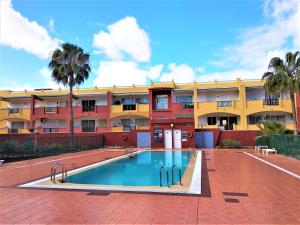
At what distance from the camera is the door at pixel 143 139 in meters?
32.0

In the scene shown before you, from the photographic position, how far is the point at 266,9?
518 inches

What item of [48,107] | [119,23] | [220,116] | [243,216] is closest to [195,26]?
[119,23]

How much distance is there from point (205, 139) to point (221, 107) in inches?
201

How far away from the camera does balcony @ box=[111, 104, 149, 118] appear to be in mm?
36219

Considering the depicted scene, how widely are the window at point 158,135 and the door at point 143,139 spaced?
1383mm

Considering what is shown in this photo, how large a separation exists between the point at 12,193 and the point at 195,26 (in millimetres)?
10754

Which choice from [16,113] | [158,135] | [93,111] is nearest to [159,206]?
[158,135]

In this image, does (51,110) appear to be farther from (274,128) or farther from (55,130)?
(274,128)

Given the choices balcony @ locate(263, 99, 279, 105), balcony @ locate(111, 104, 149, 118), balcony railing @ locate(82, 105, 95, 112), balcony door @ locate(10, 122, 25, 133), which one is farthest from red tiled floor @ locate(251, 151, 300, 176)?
balcony door @ locate(10, 122, 25, 133)

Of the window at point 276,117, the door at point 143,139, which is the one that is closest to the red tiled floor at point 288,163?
the door at point 143,139

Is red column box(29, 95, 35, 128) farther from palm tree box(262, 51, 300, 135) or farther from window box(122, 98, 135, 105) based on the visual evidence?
palm tree box(262, 51, 300, 135)

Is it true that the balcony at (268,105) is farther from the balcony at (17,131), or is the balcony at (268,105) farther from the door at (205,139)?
the balcony at (17,131)

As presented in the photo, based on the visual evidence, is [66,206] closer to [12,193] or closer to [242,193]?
[12,193]

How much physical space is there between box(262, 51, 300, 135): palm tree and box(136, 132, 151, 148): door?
548 inches
